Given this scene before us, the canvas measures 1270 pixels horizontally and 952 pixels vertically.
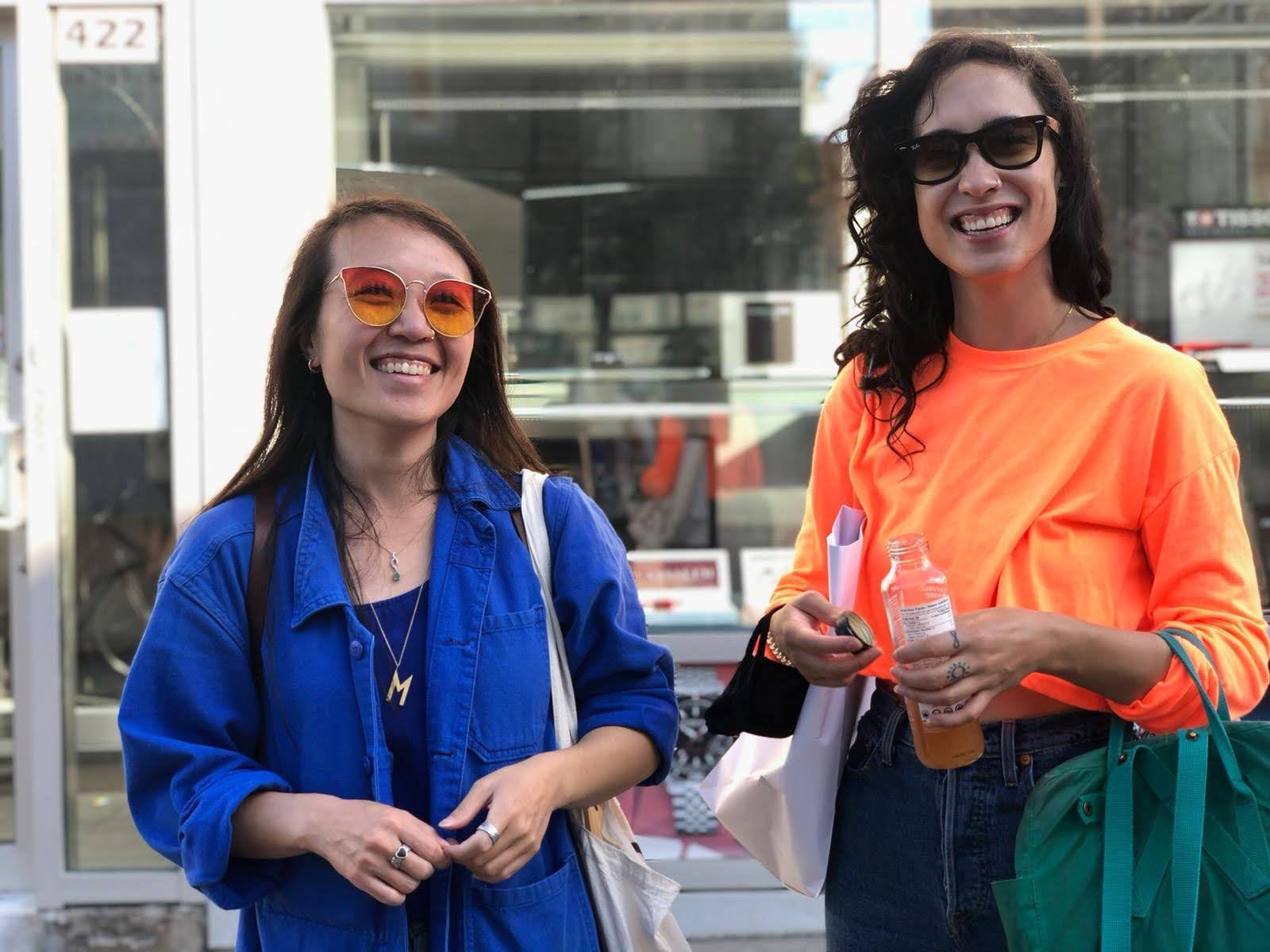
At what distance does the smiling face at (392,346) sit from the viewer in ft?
6.04

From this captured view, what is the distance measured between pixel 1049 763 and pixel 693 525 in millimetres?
3066

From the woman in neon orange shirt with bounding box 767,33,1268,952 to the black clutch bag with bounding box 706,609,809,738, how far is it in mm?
92

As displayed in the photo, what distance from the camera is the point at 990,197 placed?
179 cm

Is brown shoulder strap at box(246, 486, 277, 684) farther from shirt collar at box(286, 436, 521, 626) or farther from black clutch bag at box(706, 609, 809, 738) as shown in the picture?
black clutch bag at box(706, 609, 809, 738)

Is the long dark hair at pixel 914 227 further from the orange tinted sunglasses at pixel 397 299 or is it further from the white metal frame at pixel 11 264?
the white metal frame at pixel 11 264

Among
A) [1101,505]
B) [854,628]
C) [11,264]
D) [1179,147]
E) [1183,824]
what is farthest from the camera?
[1179,147]

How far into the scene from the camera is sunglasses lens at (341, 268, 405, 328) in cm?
183

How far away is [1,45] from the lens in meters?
4.39

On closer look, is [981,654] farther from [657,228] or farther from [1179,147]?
[1179,147]

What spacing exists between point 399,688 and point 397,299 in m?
0.53

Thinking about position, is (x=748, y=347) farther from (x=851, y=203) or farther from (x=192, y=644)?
(x=192, y=644)

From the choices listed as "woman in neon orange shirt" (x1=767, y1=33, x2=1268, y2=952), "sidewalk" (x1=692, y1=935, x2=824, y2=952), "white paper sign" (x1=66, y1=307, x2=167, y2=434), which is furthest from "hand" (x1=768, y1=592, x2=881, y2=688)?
"white paper sign" (x1=66, y1=307, x2=167, y2=434)

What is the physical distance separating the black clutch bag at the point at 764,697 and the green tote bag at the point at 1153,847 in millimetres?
435

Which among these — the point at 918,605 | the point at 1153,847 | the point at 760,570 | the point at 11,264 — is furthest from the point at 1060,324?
the point at 11,264
